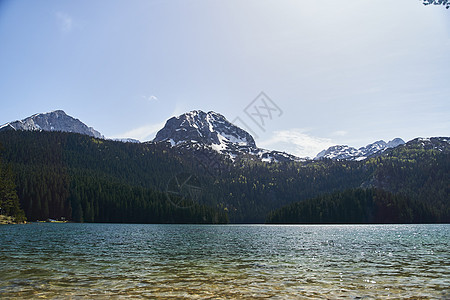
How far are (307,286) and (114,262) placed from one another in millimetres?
21830

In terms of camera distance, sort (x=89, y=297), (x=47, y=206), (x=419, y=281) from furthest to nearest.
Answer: (x=47, y=206) < (x=419, y=281) < (x=89, y=297)

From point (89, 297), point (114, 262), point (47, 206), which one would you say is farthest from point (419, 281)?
point (47, 206)

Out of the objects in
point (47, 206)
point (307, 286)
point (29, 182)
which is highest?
point (29, 182)

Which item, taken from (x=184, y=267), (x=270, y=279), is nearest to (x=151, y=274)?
(x=184, y=267)

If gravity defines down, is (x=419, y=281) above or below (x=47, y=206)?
below

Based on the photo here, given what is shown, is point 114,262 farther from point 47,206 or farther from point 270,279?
point 47,206

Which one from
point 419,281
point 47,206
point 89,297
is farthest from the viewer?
point 47,206

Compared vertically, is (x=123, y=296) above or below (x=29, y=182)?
below

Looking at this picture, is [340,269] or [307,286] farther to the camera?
[340,269]

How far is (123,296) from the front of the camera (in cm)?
2023

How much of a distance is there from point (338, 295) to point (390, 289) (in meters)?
4.53

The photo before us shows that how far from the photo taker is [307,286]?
930 inches

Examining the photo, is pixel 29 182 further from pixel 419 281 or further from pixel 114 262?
pixel 419 281

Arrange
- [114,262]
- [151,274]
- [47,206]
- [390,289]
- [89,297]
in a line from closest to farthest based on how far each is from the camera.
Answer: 1. [89,297]
2. [390,289]
3. [151,274]
4. [114,262]
5. [47,206]
